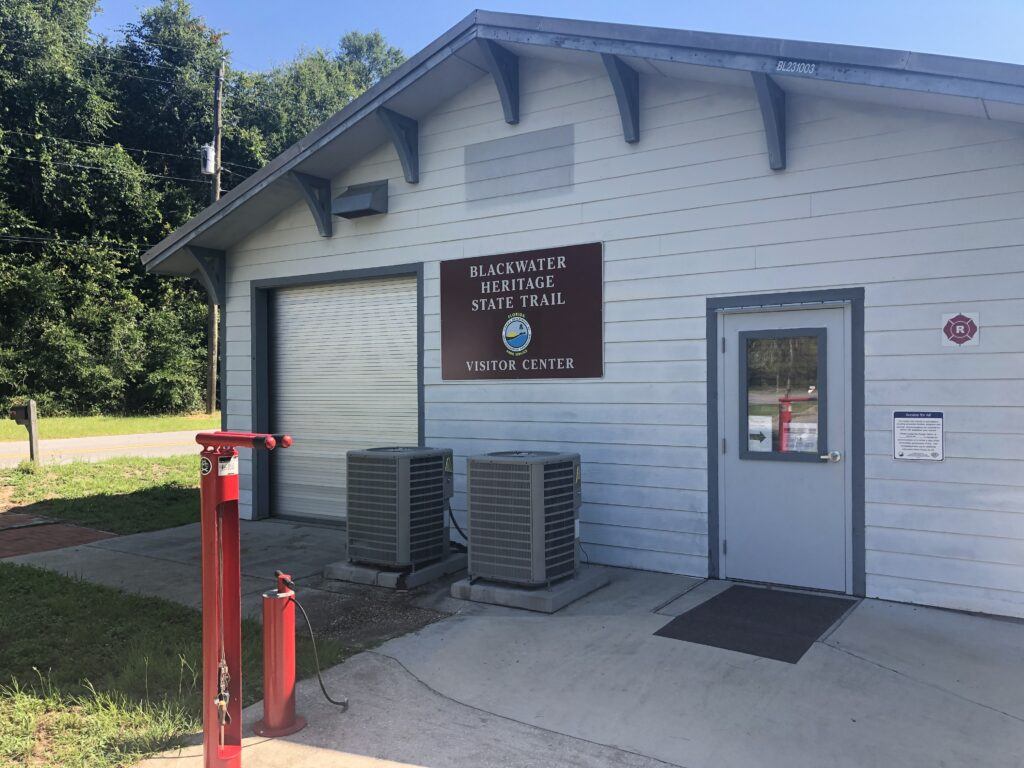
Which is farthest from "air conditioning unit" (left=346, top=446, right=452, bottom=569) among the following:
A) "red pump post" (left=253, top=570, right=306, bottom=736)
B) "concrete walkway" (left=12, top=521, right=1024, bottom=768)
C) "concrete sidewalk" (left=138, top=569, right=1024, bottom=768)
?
"red pump post" (left=253, top=570, right=306, bottom=736)

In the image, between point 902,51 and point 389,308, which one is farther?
point 389,308

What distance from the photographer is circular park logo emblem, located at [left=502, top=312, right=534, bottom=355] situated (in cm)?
720

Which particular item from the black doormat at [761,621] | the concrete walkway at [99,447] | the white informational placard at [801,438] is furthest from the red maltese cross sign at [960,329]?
the concrete walkway at [99,447]

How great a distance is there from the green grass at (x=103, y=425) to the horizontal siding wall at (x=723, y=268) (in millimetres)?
15641

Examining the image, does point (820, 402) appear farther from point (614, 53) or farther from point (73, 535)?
point (73, 535)

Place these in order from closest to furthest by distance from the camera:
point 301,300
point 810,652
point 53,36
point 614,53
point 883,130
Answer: point 810,652
point 883,130
point 614,53
point 301,300
point 53,36

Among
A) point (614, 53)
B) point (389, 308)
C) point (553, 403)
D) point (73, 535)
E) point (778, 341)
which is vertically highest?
point (614, 53)

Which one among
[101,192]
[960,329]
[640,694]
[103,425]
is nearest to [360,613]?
[640,694]

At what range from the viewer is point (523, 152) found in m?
7.25

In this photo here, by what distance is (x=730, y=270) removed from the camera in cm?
616

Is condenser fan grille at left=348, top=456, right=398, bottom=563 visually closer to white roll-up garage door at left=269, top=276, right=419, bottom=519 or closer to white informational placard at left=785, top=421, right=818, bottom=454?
white roll-up garage door at left=269, top=276, right=419, bottom=519

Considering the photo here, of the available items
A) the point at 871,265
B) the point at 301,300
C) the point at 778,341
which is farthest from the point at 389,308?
the point at 871,265

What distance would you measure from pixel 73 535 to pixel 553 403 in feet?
19.0

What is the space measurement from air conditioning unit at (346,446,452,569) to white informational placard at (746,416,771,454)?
264cm
